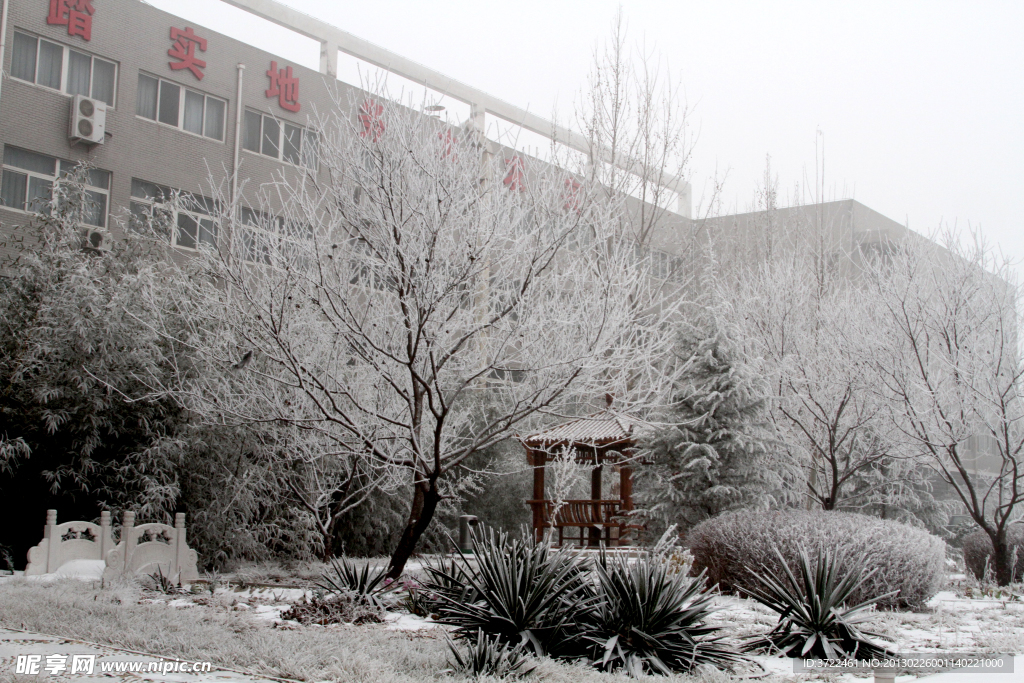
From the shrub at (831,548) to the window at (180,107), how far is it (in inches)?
582

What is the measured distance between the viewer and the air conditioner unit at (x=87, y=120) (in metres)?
16.4

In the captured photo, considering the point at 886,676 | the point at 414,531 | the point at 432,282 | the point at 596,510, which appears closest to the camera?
the point at 886,676

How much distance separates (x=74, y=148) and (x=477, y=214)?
12.9 meters

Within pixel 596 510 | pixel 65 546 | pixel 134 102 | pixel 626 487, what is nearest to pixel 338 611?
pixel 65 546

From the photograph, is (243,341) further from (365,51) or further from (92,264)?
(365,51)

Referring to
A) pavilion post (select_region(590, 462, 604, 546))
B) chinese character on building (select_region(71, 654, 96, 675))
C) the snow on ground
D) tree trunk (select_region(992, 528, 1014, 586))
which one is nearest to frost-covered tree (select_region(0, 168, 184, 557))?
the snow on ground

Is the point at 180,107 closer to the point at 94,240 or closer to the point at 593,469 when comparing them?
the point at 94,240

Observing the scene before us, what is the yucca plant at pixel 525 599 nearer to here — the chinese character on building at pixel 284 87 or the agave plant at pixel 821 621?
the agave plant at pixel 821 621

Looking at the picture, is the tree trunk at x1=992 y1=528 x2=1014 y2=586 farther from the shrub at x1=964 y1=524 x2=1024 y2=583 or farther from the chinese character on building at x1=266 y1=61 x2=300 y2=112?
the chinese character on building at x1=266 y1=61 x2=300 y2=112

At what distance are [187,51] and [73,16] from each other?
241cm

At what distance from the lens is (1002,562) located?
11.2 m

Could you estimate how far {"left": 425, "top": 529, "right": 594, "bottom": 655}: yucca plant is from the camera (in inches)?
215

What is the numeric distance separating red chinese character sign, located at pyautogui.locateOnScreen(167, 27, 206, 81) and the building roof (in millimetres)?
11527

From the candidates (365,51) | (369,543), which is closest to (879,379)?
(369,543)
